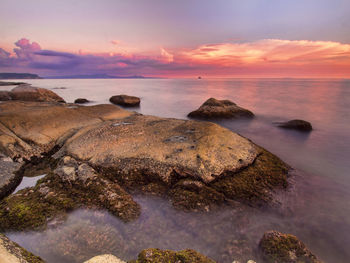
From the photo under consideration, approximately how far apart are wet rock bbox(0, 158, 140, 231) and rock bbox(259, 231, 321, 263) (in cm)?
226

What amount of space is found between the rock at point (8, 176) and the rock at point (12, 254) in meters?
2.37

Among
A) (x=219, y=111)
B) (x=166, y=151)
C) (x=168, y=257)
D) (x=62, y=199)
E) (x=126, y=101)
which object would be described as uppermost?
(x=166, y=151)

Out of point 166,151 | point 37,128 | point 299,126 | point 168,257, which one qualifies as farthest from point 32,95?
point 299,126

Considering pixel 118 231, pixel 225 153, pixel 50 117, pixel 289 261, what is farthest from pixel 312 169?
pixel 50 117

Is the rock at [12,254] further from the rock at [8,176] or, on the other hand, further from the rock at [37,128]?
the rock at [37,128]

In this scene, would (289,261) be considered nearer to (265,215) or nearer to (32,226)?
(265,215)

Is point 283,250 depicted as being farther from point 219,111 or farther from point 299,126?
point 219,111

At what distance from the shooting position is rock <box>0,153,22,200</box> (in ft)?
13.1

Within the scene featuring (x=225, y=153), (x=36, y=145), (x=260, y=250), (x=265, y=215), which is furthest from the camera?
(x=36, y=145)

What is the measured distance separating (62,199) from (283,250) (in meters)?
3.97

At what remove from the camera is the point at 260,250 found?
2.89m

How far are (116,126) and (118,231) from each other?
362cm

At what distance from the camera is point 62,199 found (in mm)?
3643

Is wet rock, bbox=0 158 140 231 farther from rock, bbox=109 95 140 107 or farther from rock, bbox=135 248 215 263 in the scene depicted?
rock, bbox=109 95 140 107
